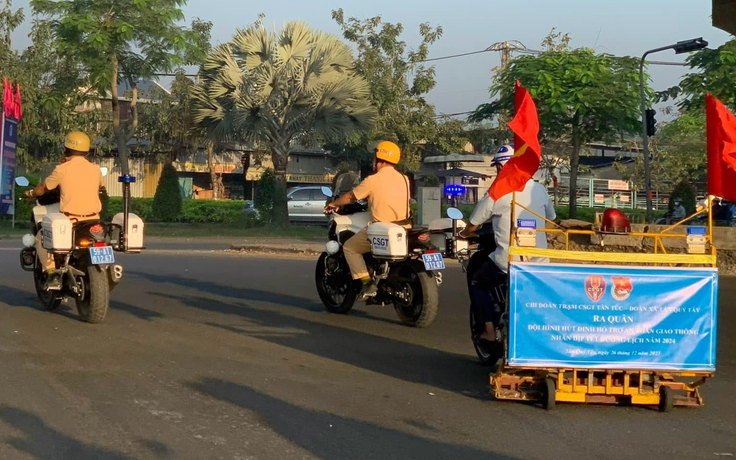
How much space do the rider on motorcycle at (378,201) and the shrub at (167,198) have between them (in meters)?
24.7

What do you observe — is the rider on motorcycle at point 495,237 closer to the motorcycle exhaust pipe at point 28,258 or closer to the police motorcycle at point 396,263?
the police motorcycle at point 396,263

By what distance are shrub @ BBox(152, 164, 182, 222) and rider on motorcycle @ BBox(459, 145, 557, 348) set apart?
1075 inches

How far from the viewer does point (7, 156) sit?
2602 cm

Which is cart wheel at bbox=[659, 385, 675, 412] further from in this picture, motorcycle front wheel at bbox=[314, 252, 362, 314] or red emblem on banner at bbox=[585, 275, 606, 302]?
motorcycle front wheel at bbox=[314, 252, 362, 314]

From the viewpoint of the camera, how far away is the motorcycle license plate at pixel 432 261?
930 cm

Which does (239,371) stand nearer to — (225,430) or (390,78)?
(225,430)

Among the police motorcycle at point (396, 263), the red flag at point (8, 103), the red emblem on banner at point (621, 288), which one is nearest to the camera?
the red emblem on banner at point (621, 288)

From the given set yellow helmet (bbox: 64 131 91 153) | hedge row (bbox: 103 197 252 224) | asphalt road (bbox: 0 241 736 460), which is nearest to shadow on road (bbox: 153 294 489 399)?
asphalt road (bbox: 0 241 736 460)

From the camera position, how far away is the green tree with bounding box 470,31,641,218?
27109 mm

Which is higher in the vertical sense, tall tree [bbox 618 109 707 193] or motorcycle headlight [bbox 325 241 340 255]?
tall tree [bbox 618 109 707 193]

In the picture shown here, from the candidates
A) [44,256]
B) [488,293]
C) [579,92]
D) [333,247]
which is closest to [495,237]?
[488,293]

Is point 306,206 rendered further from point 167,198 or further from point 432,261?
point 432,261

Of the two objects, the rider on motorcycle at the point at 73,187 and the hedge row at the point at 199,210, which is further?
the hedge row at the point at 199,210

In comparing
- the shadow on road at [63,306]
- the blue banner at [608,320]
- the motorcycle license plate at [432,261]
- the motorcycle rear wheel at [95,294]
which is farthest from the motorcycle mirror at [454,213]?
the shadow on road at [63,306]
